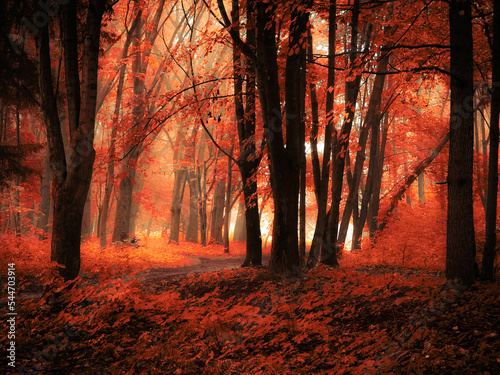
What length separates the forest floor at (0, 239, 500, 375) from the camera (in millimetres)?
3508

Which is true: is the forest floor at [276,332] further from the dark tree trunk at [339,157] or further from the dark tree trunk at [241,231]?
the dark tree trunk at [241,231]

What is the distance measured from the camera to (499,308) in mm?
4395

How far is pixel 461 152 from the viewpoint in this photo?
559 cm

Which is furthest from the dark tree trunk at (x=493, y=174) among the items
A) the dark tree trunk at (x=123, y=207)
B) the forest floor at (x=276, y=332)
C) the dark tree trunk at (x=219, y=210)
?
the dark tree trunk at (x=219, y=210)

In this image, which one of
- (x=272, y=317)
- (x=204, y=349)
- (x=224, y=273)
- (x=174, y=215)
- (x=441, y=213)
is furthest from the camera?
(x=174, y=215)

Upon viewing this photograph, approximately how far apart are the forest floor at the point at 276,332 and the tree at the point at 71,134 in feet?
2.18

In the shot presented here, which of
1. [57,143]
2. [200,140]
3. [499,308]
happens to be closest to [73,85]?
[57,143]

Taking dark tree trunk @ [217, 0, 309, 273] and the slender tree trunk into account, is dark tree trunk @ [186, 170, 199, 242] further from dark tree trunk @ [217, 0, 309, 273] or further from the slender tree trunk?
dark tree trunk @ [217, 0, 309, 273]

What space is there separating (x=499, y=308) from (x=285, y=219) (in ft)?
13.5

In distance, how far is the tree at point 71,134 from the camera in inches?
224

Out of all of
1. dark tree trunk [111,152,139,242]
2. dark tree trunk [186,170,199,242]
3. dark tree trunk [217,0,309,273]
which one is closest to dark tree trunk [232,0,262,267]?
dark tree trunk [217,0,309,273]

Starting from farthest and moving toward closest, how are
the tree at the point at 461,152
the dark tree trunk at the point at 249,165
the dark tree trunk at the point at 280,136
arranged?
the dark tree trunk at the point at 249,165 → the dark tree trunk at the point at 280,136 → the tree at the point at 461,152

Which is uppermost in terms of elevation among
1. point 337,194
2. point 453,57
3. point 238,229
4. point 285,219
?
point 453,57

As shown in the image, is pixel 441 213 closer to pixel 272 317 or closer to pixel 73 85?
pixel 272 317
